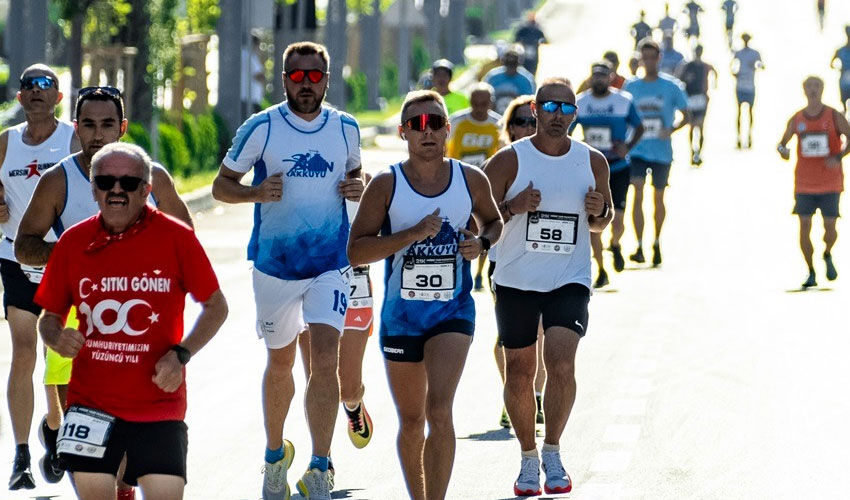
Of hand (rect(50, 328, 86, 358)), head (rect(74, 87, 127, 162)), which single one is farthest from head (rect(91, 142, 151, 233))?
head (rect(74, 87, 127, 162))

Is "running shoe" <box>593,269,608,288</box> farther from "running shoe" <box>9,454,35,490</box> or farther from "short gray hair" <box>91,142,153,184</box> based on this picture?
"short gray hair" <box>91,142,153,184</box>

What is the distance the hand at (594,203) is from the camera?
1015cm

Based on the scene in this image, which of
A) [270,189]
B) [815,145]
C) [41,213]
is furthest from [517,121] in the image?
[815,145]

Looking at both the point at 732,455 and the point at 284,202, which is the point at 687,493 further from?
the point at 284,202

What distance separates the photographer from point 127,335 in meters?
7.05

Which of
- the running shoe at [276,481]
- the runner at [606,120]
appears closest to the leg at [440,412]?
the running shoe at [276,481]

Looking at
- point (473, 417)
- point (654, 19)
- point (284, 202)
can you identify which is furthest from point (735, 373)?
point (654, 19)

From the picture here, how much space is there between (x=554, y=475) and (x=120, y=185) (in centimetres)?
343

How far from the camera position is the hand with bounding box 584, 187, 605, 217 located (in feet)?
33.3

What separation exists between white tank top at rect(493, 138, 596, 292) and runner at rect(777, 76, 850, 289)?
8.83 m

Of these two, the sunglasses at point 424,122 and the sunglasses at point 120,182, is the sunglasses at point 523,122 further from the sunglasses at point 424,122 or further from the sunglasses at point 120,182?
the sunglasses at point 120,182

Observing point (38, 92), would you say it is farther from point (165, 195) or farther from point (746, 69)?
point (746, 69)

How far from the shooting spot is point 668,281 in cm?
1925

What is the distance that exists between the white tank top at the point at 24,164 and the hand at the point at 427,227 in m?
2.21
